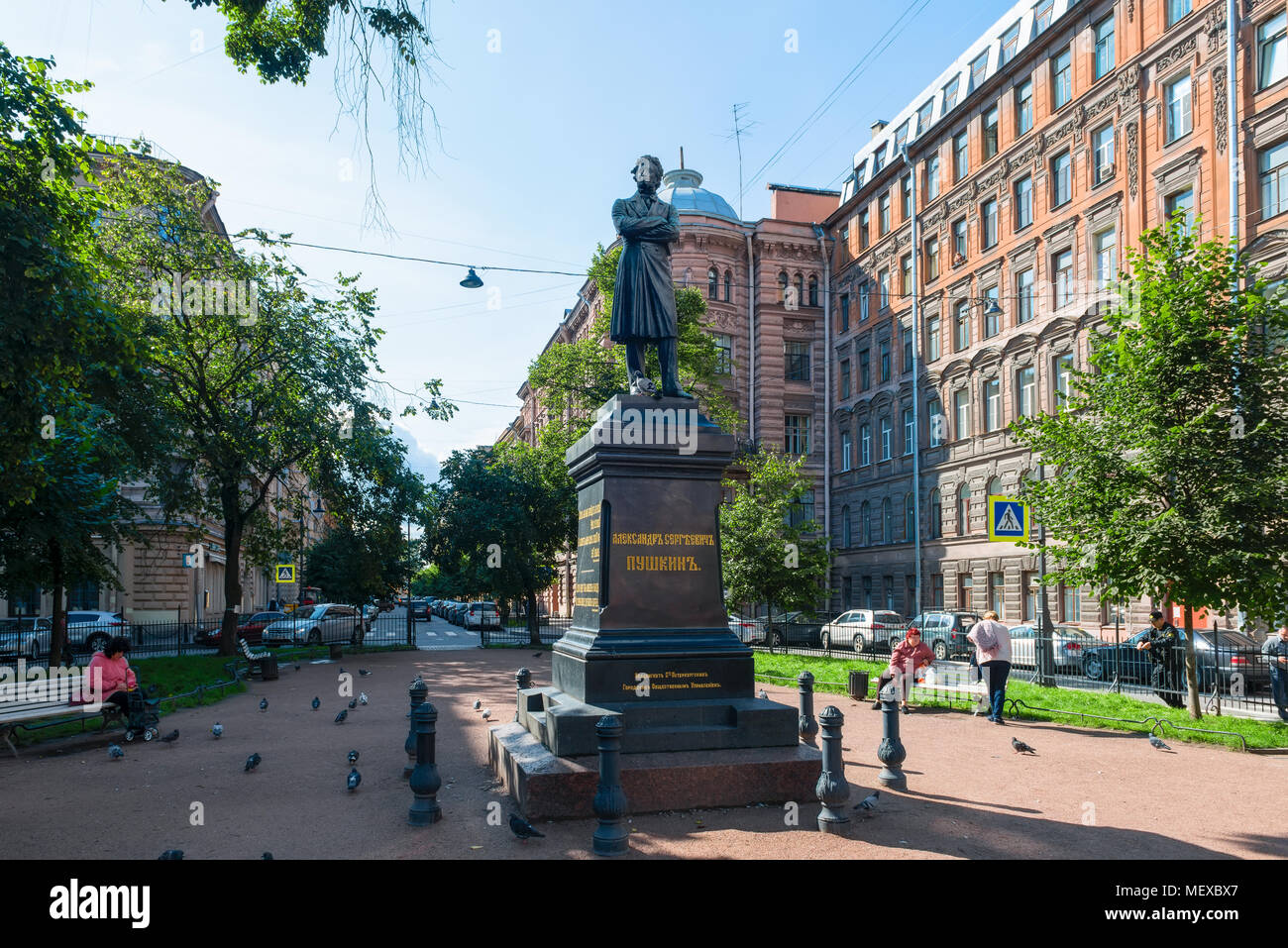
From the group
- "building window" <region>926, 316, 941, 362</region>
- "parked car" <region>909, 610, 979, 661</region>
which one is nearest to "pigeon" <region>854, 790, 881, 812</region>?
"parked car" <region>909, 610, 979, 661</region>

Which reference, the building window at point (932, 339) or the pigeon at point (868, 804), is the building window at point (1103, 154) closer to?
the building window at point (932, 339)

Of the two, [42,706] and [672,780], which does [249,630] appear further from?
[672,780]

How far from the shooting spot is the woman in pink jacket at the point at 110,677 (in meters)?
12.7

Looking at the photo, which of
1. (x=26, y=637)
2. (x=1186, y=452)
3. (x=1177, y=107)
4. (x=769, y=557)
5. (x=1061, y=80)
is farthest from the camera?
(x=1061, y=80)

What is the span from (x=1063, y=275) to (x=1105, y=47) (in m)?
7.64

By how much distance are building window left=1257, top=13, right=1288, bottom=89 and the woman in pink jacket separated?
30.0m

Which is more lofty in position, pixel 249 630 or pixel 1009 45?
pixel 1009 45

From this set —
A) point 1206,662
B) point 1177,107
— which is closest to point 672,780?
point 1206,662

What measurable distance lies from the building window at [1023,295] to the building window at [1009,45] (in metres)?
8.51

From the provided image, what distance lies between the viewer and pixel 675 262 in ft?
153

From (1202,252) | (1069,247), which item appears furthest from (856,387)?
(1202,252)

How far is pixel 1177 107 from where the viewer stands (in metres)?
28.2

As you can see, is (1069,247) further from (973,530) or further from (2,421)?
(2,421)

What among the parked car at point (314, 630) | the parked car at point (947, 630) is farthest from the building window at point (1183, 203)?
the parked car at point (314, 630)
